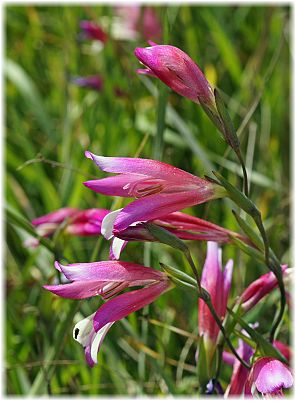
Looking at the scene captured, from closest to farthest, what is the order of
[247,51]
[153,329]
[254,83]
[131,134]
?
[153,329], [131,134], [254,83], [247,51]

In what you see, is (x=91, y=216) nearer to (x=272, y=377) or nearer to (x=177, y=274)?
(x=177, y=274)

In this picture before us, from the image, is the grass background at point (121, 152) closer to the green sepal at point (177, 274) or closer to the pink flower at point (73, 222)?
the pink flower at point (73, 222)

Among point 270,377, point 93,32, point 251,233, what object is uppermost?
point 93,32

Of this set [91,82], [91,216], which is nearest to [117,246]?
[91,216]

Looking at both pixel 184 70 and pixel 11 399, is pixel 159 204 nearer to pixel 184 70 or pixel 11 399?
pixel 184 70

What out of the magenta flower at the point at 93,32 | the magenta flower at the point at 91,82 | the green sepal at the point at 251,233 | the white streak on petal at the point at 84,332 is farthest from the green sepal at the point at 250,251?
the magenta flower at the point at 93,32

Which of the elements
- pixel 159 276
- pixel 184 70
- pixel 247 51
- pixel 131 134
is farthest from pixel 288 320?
pixel 247 51

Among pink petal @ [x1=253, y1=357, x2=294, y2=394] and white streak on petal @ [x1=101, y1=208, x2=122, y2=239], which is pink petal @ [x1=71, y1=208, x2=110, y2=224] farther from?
pink petal @ [x1=253, y1=357, x2=294, y2=394]
